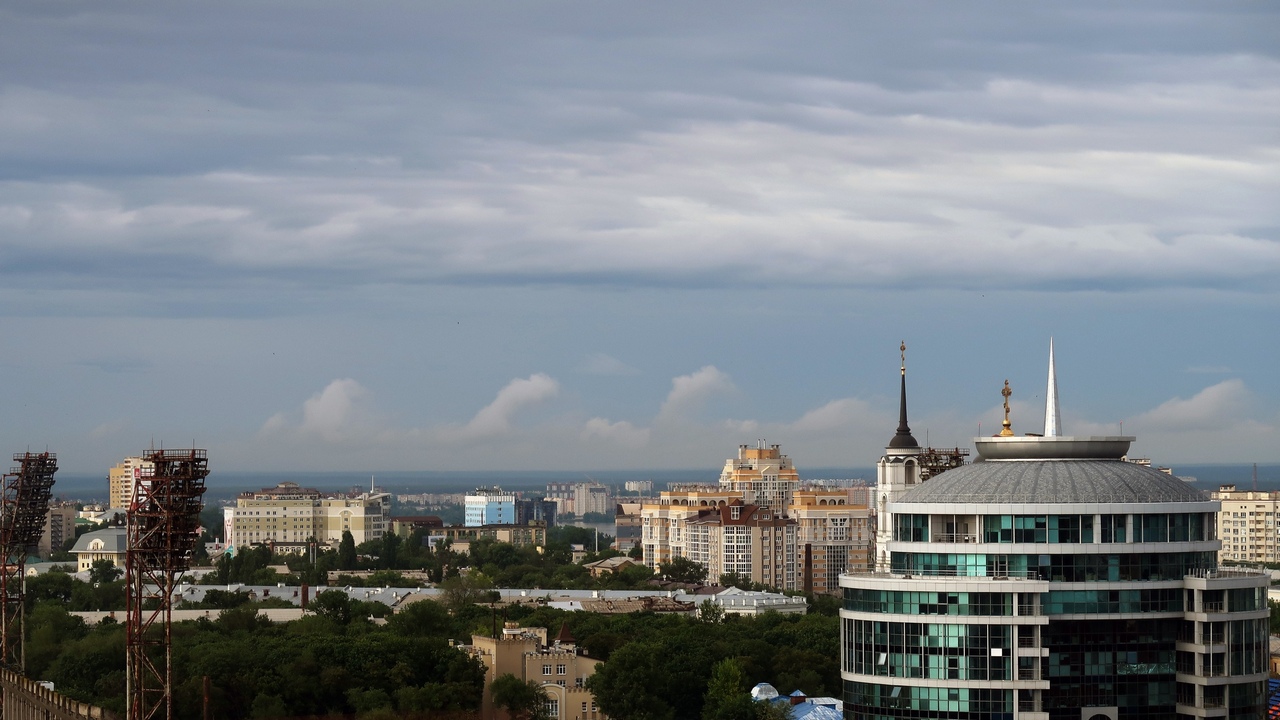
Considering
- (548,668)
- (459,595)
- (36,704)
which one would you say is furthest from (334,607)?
(36,704)

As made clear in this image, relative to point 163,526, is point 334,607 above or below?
below

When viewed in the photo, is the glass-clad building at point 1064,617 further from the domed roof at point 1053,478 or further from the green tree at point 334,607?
the green tree at point 334,607

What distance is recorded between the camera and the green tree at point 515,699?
123 meters

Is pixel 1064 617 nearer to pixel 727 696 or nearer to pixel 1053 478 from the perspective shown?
pixel 1053 478

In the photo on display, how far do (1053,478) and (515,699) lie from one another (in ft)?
154

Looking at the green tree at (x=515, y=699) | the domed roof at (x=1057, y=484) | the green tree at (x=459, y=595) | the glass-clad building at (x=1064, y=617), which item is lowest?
the green tree at (x=515, y=699)

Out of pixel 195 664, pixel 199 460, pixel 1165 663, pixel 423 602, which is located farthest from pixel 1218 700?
pixel 423 602

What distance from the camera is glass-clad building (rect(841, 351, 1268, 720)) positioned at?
3211 inches

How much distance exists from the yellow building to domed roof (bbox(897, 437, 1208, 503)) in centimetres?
4535

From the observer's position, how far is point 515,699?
403ft

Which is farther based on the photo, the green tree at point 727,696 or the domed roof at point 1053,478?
the green tree at point 727,696

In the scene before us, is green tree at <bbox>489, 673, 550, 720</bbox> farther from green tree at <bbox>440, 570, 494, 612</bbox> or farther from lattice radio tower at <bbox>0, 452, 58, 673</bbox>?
green tree at <bbox>440, 570, 494, 612</bbox>

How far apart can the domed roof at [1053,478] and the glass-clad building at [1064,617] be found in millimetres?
129

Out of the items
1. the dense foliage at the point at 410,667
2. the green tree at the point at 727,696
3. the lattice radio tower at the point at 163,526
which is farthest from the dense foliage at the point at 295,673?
the lattice radio tower at the point at 163,526
